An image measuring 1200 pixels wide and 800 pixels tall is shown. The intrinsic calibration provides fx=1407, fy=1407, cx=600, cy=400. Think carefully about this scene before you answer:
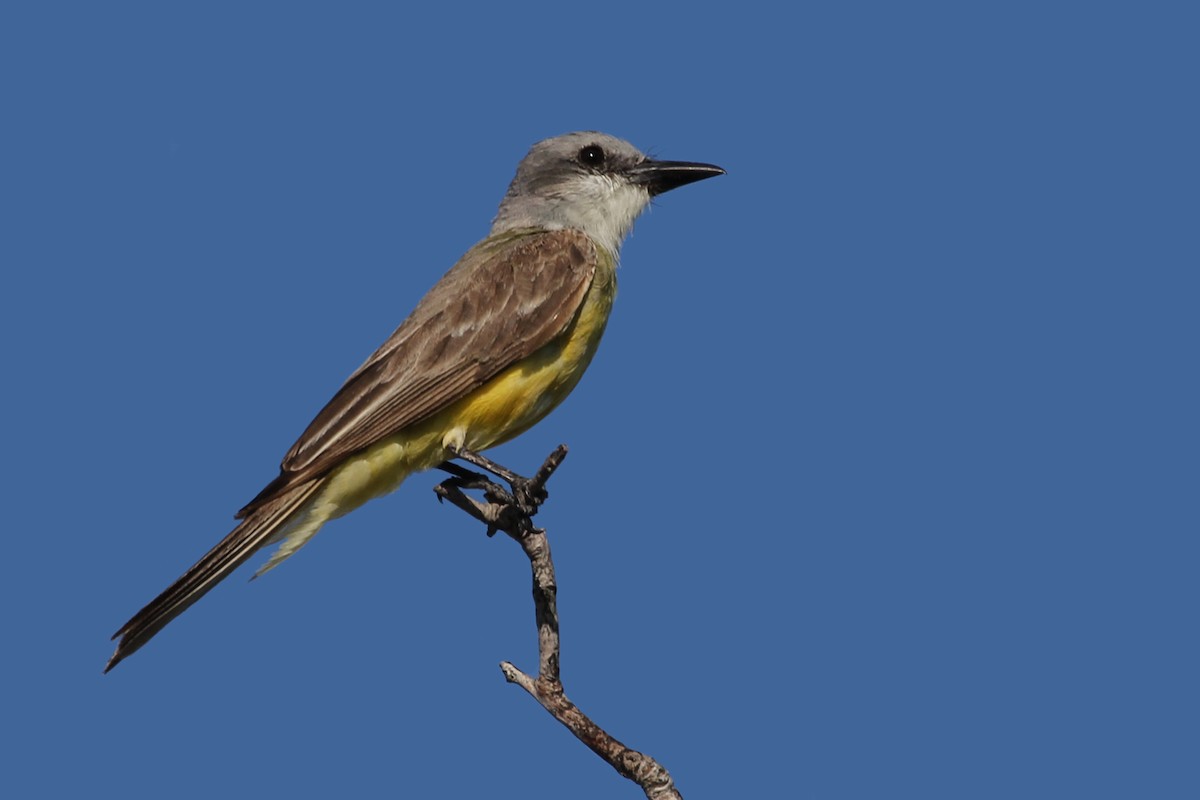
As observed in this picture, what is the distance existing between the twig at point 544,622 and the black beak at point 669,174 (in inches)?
99.0

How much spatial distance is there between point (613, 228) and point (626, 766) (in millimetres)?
3813

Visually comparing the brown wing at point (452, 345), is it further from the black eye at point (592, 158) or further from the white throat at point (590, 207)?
the black eye at point (592, 158)

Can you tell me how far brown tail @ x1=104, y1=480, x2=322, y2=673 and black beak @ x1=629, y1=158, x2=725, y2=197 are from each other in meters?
3.08

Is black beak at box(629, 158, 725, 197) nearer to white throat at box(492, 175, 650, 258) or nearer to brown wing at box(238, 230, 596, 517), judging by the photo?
white throat at box(492, 175, 650, 258)

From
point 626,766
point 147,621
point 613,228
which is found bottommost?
point 147,621

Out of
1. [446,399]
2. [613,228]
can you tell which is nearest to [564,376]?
[446,399]

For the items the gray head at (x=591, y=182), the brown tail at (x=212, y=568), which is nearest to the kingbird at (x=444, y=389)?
the brown tail at (x=212, y=568)

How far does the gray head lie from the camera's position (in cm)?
Answer: 905

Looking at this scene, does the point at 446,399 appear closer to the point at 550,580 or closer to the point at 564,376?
the point at 564,376

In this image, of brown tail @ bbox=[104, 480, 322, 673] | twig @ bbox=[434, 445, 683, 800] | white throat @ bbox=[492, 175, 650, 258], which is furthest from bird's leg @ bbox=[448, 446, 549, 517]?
white throat @ bbox=[492, 175, 650, 258]

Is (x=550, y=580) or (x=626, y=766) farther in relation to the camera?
(x=550, y=580)

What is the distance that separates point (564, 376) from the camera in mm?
8047

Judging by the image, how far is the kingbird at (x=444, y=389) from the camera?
7.48 meters

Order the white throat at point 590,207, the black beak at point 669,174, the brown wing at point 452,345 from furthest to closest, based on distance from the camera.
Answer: the black beak at point 669,174, the white throat at point 590,207, the brown wing at point 452,345
